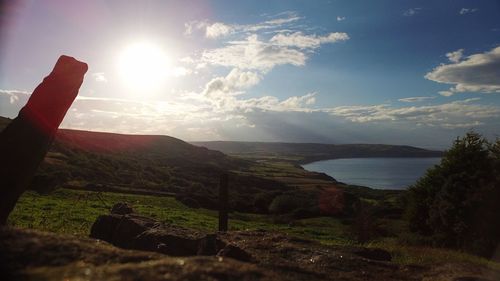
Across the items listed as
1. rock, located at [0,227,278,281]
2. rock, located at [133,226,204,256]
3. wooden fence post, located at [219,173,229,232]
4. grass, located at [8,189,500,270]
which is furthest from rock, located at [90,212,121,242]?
rock, located at [0,227,278,281]

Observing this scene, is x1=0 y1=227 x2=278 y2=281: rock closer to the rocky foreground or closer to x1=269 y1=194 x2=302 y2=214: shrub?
the rocky foreground

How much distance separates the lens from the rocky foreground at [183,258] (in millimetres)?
4422

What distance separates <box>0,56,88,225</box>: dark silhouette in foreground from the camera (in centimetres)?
916

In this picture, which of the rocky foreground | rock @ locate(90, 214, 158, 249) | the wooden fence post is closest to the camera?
the rocky foreground

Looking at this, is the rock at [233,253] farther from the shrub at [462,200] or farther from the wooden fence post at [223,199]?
the shrub at [462,200]

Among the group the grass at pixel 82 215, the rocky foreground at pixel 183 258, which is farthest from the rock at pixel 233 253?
the grass at pixel 82 215

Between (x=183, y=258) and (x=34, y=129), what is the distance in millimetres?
6592

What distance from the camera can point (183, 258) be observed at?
506 cm

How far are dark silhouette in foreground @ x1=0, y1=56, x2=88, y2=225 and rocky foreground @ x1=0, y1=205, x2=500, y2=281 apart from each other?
285cm

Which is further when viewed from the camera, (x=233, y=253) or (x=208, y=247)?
(x=208, y=247)

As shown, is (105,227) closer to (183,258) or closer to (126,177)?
(183,258)

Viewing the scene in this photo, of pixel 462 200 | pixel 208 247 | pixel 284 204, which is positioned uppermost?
pixel 208 247

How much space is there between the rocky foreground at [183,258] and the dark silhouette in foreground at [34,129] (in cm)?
285

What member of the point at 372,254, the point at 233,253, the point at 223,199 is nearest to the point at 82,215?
the point at 223,199
